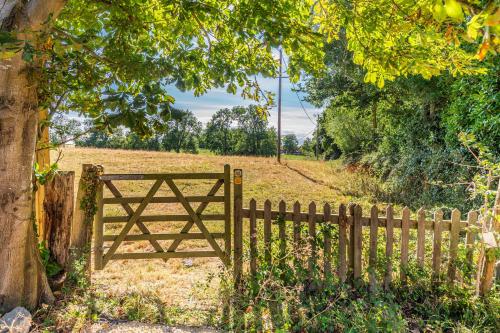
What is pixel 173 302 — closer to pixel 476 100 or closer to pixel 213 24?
pixel 213 24

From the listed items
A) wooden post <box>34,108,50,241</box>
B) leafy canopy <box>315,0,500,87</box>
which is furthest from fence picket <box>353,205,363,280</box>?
wooden post <box>34,108,50,241</box>

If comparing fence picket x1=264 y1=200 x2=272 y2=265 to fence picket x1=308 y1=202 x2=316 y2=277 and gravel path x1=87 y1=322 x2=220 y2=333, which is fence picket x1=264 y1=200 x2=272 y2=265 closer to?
fence picket x1=308 y1=202 x2=316 y2=277

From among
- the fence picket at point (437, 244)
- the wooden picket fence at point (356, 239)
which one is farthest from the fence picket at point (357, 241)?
the fence picket at point (437, 244)

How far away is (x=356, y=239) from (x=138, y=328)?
103 inches

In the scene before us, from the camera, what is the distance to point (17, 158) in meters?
2.90

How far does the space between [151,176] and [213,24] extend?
2272 millimetres

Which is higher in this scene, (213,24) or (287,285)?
(213,24)

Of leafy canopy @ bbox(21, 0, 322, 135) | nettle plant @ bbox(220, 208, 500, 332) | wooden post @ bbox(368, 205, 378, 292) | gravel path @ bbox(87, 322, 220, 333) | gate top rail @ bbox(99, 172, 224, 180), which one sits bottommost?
gravel path @ bbox(87, 322, 220, 333)

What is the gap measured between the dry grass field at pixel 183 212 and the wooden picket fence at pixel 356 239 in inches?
29.5

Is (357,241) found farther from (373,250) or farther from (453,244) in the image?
(453,244)

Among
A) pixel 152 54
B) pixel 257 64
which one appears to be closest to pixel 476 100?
pixel 257 64

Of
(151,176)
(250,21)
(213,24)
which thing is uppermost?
(213,24)

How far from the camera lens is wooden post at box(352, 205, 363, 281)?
3.98 metres

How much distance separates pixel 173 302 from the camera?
3.74m
